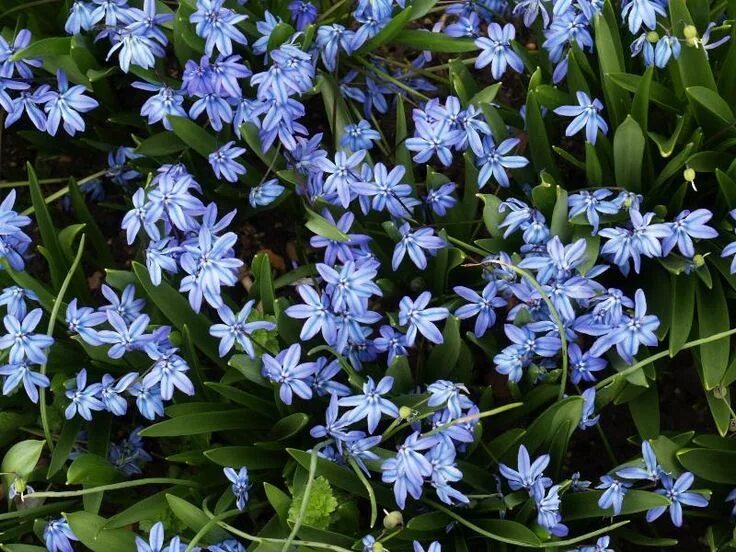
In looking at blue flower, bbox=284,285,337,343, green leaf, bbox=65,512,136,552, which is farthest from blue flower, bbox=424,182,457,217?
green leaf, bbox=65,512,136,552

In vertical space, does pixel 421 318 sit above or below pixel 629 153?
below

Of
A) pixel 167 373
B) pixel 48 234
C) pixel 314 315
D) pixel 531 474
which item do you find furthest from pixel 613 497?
pixel 48 234

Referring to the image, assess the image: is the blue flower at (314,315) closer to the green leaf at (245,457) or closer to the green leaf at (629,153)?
the green leaf at (245,457)

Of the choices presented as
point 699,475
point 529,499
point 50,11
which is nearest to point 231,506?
point 529,499

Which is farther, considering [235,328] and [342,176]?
[342,176]

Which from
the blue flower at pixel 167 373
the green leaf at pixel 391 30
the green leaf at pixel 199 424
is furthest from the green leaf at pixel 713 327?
the blue flower at pixel 167 373

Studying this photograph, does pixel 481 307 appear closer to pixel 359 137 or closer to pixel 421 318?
pixel 421 318
